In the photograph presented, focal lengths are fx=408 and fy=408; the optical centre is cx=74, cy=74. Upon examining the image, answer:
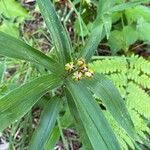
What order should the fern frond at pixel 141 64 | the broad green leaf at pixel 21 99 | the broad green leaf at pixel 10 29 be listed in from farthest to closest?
the broad green leaf at pixel 10 29, the fern frond at pixel 141 64, the broad green leaf at pixel 21 99

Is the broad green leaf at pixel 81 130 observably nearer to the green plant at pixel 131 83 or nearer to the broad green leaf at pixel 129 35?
the green plant at pixel 131 83

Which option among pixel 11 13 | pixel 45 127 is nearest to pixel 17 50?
pixel 45 127

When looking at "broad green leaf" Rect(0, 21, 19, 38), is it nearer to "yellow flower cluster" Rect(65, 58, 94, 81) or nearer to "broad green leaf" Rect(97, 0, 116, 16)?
"broad green leaf" Rect(97, 0, 116, 16)

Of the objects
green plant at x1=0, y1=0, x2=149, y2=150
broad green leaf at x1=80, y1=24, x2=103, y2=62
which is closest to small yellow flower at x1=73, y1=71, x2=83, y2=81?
green plant at x1=0, y1=0, x2=149, y2=150

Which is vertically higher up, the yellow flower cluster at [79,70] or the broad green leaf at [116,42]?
the broad green leaf at [116,42]

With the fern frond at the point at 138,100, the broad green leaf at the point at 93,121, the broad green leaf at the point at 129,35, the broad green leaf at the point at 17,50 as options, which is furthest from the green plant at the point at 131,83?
the broad green leaf at the point at 17,50

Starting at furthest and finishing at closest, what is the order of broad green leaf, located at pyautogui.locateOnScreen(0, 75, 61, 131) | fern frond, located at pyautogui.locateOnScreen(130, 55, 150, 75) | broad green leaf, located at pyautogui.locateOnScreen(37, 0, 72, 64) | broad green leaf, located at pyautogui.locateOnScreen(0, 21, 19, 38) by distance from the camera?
1. broad green leaf, located at pyautogui.locateOnScreen(0, 21, 19, 38)
2. fern frond, located at pyautogui.locateOnScreen(130, 55, 150, 75)
3. broad green leaf, located at pyautogui.locateOnScreen(37, 0, 72, 64)
4. broad green leaf, located at pyautogui.locateOnScreen(0, 75, 61, 131)

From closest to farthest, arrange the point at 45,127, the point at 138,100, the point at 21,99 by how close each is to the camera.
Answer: the point at 21,99 → the point at 45,127 → the point at 138,100

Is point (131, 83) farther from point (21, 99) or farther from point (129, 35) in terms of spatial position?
point (21, 99)
